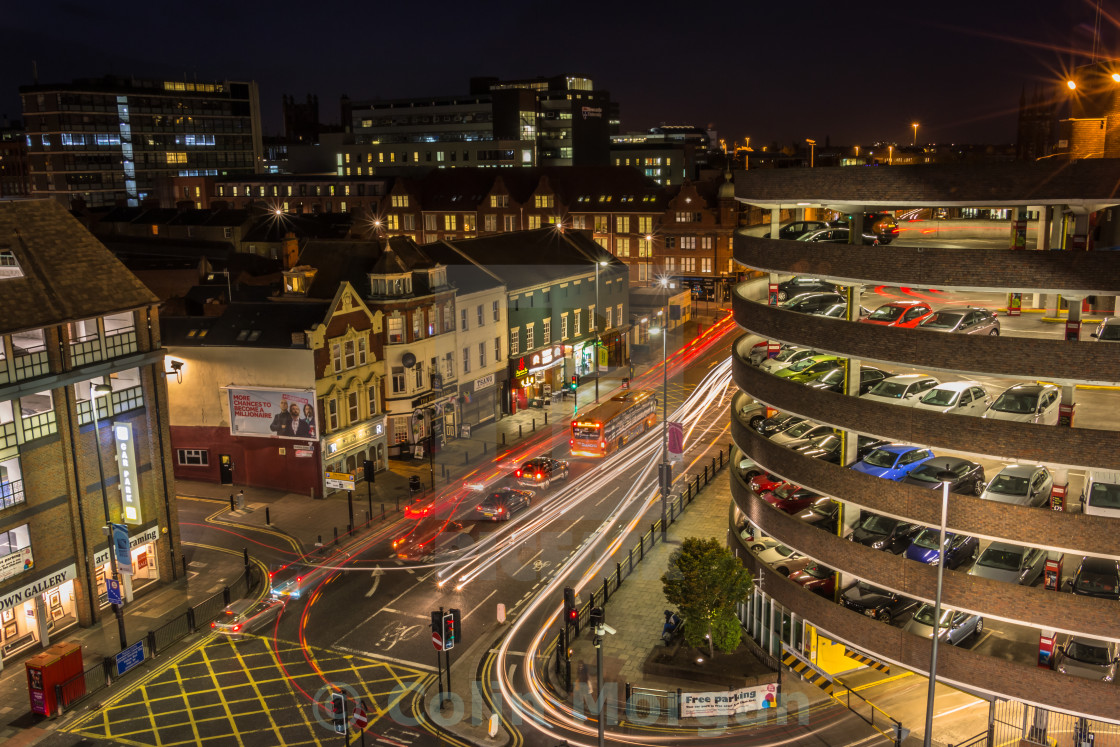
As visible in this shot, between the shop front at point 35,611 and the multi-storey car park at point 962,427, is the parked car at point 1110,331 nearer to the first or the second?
the multi-storey car park at point 962,427

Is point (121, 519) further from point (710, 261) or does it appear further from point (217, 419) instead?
point (710, 261)

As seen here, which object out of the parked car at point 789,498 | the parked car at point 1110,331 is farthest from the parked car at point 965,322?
the parked car at point 789,498

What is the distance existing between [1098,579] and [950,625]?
4.19 m

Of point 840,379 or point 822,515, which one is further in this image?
point 840,379

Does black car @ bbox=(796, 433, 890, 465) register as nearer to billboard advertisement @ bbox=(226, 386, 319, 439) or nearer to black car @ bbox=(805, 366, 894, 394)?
black car @ bbox=(805, 366, 894, 394)

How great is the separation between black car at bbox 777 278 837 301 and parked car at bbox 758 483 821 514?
26.1ft

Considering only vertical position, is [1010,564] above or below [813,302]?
below

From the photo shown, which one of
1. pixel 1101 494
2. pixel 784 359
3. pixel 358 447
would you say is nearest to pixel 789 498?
pixel 784 359

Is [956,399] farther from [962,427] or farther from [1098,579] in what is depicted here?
[1098,579]

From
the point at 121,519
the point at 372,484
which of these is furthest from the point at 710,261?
the point at 121,519

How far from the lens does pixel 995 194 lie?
26078mm

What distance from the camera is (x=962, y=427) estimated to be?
86.3 feet

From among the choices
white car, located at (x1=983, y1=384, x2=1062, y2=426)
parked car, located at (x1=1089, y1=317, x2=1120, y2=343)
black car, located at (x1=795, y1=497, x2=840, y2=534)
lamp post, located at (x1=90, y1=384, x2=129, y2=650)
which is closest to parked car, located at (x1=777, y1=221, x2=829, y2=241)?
black car, located at (x1=795, y1=497, x2=840, y2=534)

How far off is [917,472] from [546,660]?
13817 mm
